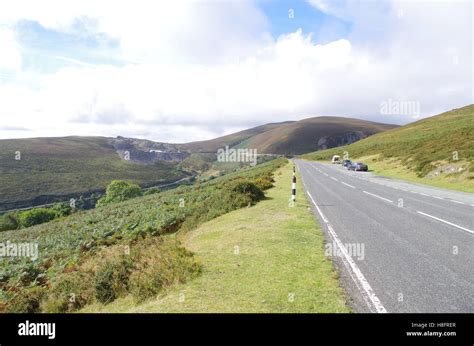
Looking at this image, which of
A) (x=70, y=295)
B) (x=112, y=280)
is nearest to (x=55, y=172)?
(x=70, y=295)

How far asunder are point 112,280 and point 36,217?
61.7 m

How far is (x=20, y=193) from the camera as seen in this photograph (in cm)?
10319

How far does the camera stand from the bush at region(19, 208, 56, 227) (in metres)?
57.4

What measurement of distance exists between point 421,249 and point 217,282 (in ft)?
16.3

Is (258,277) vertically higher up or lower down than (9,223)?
higher up

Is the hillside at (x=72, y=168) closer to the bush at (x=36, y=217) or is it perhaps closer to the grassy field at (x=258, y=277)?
the bush at (x=36, y=217)

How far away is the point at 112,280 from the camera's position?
24.9 feet

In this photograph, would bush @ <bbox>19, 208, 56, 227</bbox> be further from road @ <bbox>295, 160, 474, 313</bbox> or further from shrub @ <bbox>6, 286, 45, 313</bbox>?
road @ <bbox>295, 160, 474, 313</bbox>

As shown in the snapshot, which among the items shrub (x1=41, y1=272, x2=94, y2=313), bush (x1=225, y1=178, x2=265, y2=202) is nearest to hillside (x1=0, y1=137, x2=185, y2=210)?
bush (x1=225, y1=178, x2=265, y2=202)

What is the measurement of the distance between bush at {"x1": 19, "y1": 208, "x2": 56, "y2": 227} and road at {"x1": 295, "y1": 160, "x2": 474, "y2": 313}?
59774mm

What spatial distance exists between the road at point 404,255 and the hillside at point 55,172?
348ft
